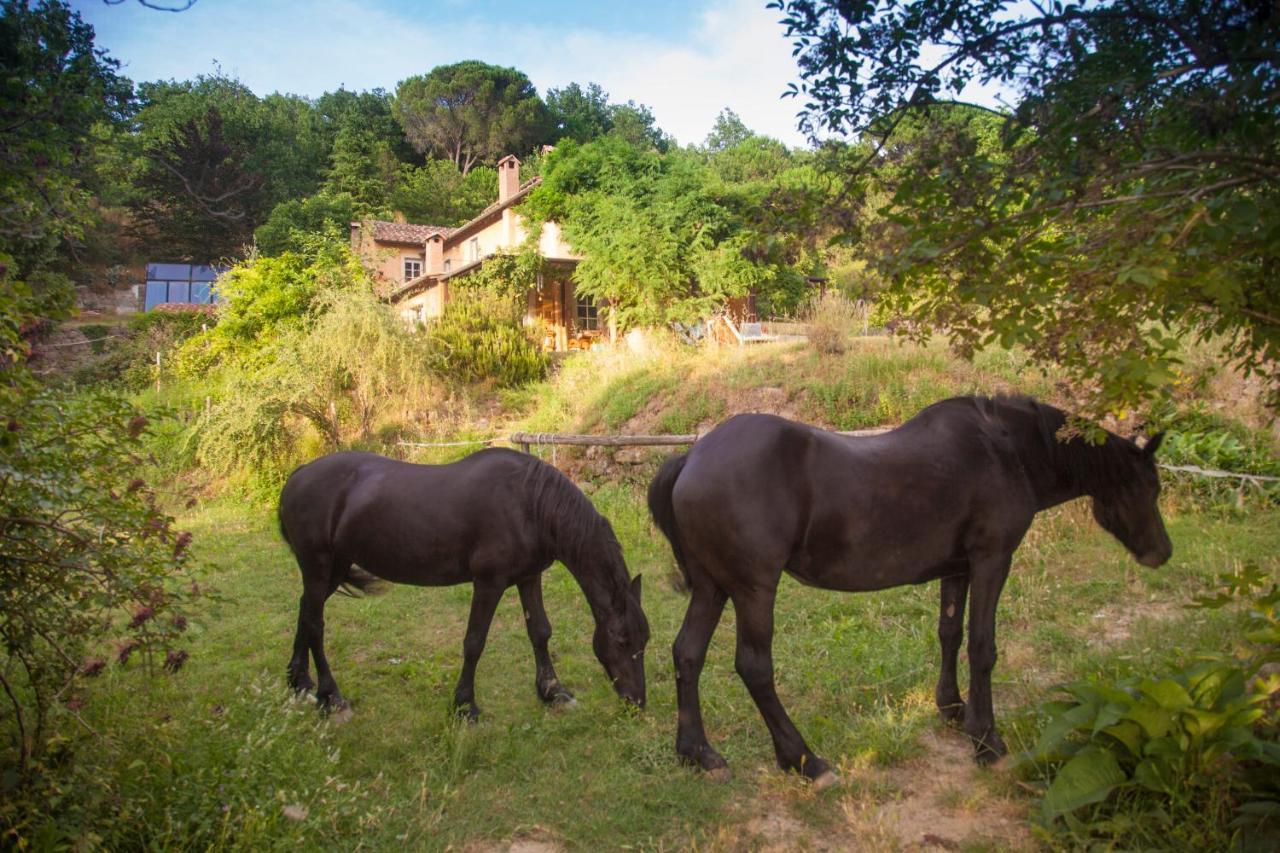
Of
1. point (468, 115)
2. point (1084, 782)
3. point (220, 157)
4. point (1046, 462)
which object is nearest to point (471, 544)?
point (1046, 462)

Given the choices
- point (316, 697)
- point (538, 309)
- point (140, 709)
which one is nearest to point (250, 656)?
point (316, 697)

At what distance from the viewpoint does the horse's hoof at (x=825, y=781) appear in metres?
3.74

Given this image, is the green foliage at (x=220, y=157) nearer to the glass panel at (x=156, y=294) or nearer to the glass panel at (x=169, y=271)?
the glass panel at (x=169, y=271)

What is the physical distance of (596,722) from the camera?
189 inches

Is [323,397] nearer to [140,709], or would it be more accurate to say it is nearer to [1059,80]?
[140,709]

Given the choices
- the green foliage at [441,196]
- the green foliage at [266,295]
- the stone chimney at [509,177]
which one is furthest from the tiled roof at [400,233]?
the green foliage at [266,295]

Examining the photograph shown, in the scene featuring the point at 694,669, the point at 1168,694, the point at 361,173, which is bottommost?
the point at 694,669

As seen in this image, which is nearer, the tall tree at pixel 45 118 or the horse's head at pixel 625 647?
the tall tree at pixel 45 118

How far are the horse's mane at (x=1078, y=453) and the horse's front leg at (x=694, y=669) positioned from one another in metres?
1.84

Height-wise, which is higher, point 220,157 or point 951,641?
point 220,157

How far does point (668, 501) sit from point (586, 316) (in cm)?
2487

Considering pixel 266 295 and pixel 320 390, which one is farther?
pixel 266 295

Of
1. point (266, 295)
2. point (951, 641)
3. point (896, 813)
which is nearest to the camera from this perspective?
point (896, 813)

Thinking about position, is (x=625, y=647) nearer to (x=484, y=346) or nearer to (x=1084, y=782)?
(x=1084, y=782)
